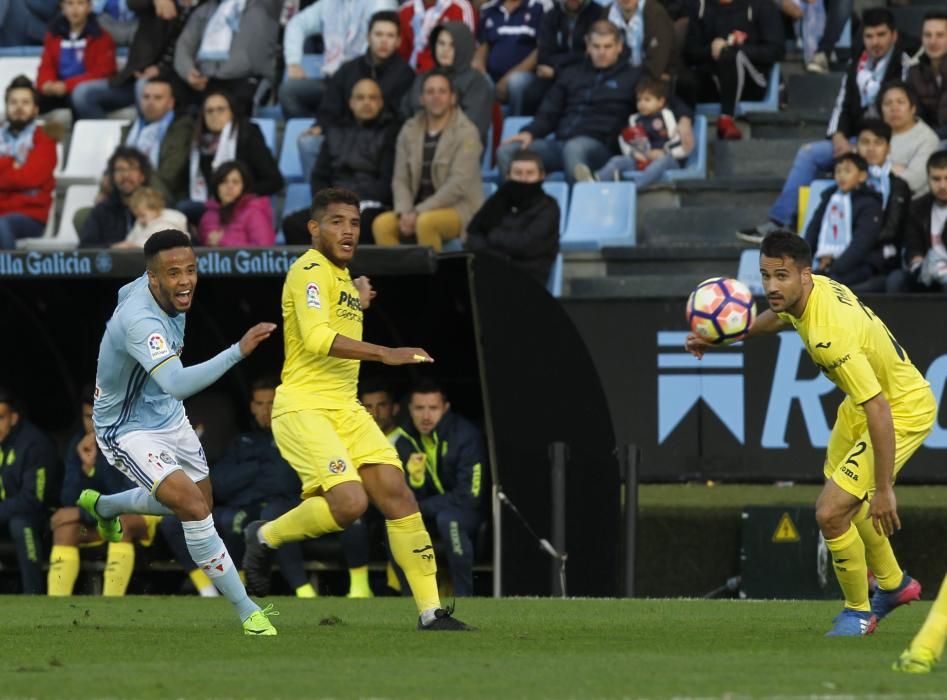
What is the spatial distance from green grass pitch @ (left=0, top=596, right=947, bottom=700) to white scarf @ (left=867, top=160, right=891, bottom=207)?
4.20m

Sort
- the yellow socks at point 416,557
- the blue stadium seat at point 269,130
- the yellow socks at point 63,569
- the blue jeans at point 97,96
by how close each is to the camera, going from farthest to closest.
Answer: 1. the blue jeans at point 97,96
2. the blue stadium seat at point 269,130
3. the yellow socks at point 63,569
4. the yellow socks at point 416,557

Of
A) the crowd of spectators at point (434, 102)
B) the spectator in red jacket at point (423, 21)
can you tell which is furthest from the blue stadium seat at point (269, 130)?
the spectator in red jacket at point (423, 21)

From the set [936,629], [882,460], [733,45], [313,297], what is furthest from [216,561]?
[733,45]

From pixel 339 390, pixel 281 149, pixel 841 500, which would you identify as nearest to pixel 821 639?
pixel 841 500

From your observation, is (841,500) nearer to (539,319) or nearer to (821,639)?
(821,639)

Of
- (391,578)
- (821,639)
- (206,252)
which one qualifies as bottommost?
(391,578)

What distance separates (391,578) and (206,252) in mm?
2767

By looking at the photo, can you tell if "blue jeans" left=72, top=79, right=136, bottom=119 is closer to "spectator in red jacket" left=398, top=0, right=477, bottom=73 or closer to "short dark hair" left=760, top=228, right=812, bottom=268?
"spectator in red jacket" left=398, top=0, right=477, bottom=73

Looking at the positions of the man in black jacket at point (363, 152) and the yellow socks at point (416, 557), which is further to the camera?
the man in black jacket at point (363, 152)

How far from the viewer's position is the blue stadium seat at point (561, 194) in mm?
17484

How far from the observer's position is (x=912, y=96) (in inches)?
630

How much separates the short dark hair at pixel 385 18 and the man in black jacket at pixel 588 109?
1.54 meters

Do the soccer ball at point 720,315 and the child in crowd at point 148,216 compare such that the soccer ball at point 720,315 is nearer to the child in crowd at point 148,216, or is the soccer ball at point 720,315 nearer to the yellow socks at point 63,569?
the yellow socks at point 63,569

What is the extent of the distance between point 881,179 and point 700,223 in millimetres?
2013
